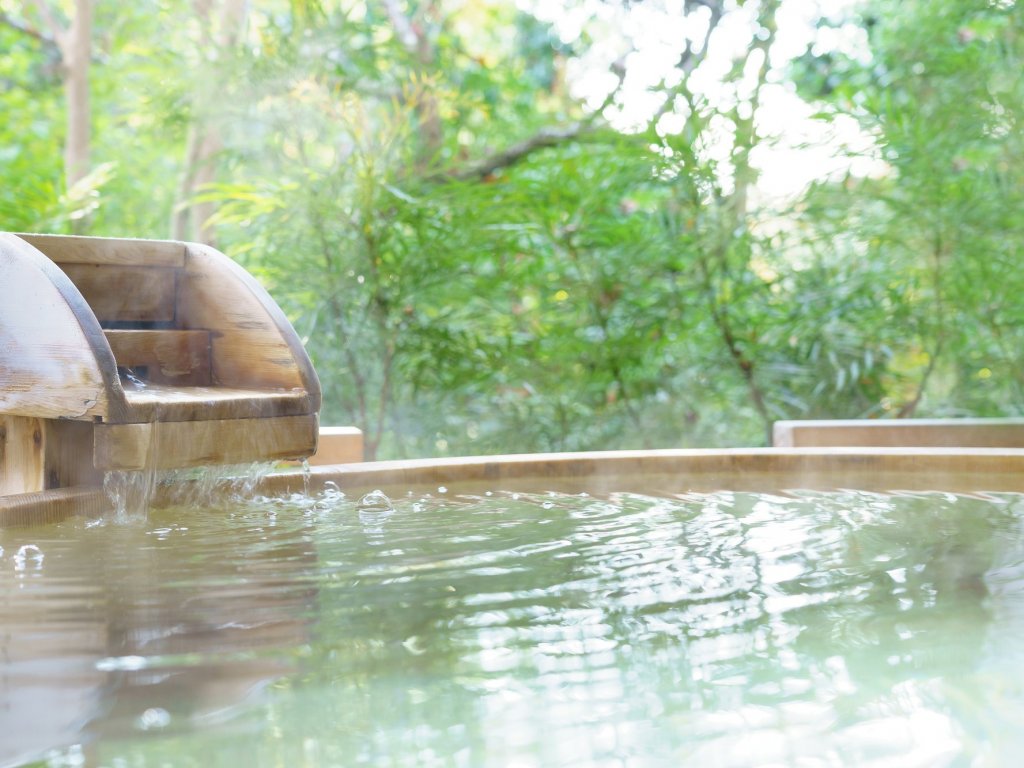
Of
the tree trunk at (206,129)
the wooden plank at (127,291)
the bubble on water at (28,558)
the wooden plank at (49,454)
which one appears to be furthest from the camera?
the tree trunk at (206,129)

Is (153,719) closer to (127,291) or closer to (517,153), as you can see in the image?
(127,291)

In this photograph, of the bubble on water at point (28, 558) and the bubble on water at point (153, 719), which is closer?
the bubble on water at point (153, 719)

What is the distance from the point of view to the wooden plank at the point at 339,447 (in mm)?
2602

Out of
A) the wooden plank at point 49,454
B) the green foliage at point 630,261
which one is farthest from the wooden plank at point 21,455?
the green foliage at point 630,261

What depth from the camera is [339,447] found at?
262 centimetres

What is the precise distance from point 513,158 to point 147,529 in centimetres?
382

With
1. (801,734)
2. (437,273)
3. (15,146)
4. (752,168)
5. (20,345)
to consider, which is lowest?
(801,734)

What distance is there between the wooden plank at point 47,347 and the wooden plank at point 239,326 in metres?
0.44

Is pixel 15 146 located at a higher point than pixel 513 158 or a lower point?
higher

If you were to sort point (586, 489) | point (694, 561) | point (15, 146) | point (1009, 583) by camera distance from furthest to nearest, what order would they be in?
point (15, 146)
point (586, 489)
point (694, 561)
point (1009, 583)

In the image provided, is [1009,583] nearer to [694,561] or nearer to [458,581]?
[694,561]

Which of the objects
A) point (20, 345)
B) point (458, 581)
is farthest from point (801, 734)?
point (20, 345)

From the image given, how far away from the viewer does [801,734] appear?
824 mm

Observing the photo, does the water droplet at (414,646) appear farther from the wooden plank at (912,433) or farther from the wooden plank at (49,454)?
the wooden plank at (912,433)
